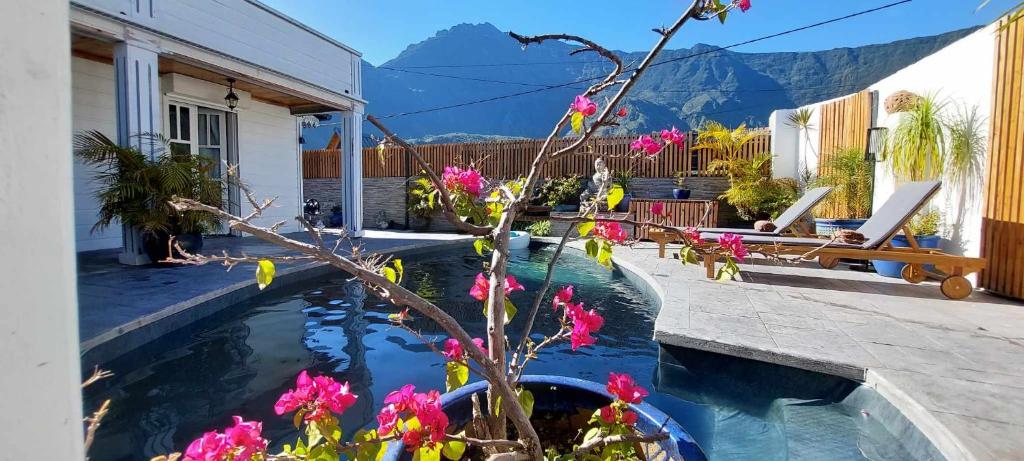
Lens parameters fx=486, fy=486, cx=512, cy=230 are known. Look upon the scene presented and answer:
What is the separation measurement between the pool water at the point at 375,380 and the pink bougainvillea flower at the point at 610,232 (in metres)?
1.27

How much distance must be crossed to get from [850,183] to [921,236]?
204 centimetres

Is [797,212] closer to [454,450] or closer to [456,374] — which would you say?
[456,374]

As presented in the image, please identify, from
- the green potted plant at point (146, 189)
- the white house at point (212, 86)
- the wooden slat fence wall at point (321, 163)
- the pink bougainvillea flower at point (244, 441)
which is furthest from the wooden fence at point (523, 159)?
the pink bougainvillea flower at point (244, 441)

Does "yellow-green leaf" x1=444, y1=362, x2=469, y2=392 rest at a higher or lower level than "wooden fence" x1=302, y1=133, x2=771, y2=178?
lower

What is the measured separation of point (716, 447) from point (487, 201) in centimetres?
168

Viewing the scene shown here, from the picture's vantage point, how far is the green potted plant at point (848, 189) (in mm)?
6944

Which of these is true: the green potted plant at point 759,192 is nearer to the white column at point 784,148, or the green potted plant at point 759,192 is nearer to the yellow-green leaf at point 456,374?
the white column at point 784,148

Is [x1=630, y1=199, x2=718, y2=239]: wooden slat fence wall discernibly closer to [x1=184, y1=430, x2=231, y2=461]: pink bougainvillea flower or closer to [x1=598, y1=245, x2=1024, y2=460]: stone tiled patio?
[x1=598, y1=245, x2=1024, y2=460]: stone tiled patio

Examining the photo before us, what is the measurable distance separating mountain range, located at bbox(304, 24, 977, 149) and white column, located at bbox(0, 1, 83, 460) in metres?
19.8

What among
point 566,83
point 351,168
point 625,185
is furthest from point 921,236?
point 566,83

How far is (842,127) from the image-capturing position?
803cm

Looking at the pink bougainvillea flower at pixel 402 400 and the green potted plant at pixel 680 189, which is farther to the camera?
the green potted plant at pixel 680 189

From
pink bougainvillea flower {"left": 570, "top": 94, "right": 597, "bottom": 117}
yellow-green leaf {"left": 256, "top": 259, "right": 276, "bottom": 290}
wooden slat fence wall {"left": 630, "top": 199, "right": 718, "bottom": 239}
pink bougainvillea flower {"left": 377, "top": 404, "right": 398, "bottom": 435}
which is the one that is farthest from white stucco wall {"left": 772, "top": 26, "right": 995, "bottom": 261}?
yellow-green leaf {"left": 256, "top": 259, "right": 276, "bottom": 290}

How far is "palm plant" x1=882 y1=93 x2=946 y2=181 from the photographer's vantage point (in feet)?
17.8
